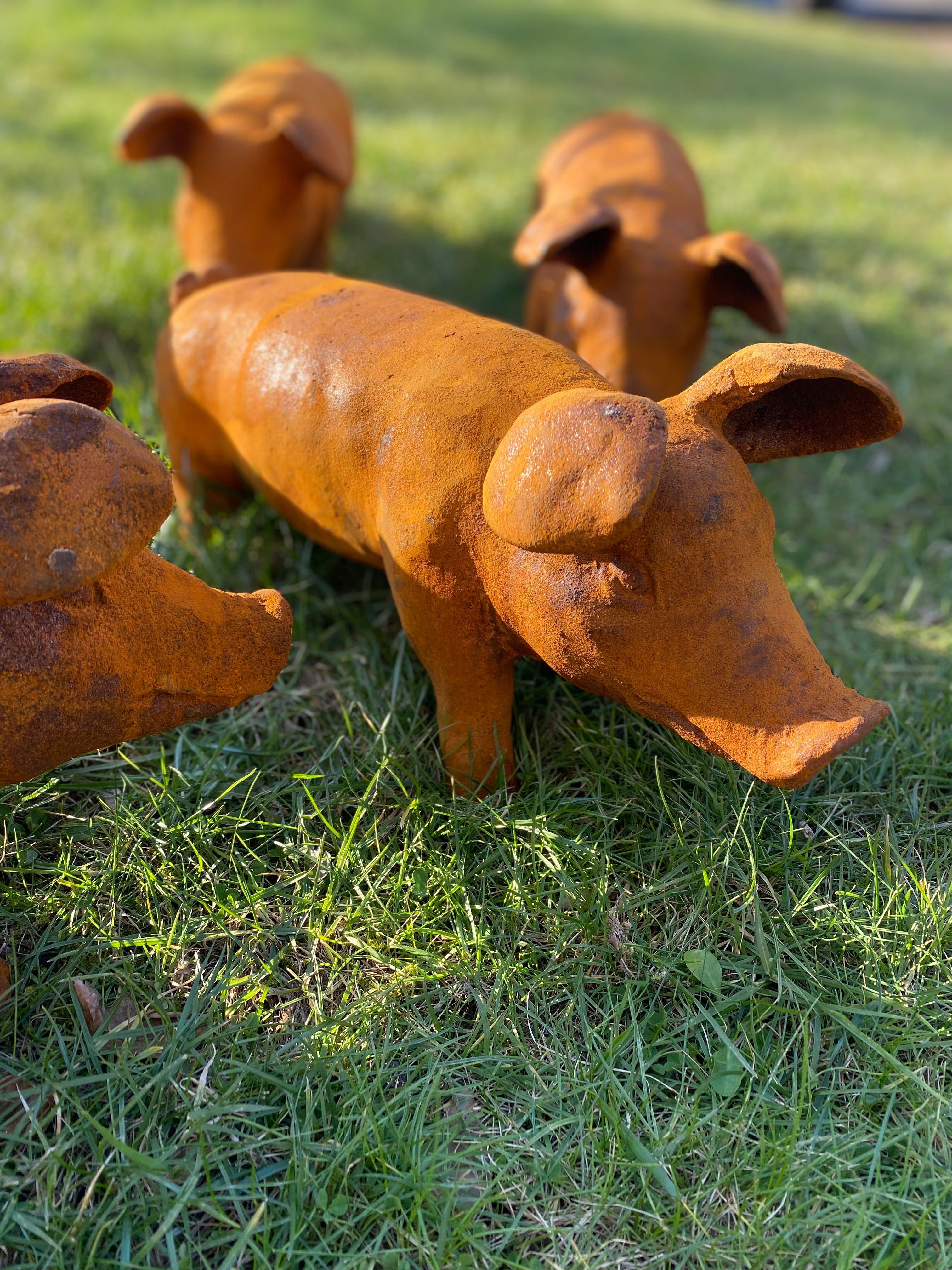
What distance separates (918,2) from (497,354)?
15.5 m

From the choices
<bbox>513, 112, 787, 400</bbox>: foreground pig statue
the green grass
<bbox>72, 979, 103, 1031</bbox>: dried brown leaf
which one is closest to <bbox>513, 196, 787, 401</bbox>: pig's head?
<bbox>513, 112, 787, 400</bbox>: foreground pig statue

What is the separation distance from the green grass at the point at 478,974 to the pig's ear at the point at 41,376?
0.79 metres

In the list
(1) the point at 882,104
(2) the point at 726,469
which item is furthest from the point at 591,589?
(1) the point at 882,104

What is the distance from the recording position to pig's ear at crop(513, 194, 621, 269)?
8.54 ft

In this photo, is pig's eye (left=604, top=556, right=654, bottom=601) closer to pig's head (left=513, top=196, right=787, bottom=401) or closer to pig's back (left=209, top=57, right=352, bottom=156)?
pig's head (left=513, top=196, right=787, bottom=401)

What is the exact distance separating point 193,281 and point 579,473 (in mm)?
1559

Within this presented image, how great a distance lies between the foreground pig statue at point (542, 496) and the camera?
5.21ft

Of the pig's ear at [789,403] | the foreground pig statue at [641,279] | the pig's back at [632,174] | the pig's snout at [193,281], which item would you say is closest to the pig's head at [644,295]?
the foreground pig statue at [641,279]

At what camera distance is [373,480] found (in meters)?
1.97

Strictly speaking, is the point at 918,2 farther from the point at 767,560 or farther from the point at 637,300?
the point at 767,560

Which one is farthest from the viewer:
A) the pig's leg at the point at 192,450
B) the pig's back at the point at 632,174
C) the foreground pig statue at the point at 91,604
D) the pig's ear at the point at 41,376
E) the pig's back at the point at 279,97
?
the pig's back at the point at 279,97

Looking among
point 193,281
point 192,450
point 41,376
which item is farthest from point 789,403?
point 193,281

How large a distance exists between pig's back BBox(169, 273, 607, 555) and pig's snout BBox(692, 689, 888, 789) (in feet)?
1.99

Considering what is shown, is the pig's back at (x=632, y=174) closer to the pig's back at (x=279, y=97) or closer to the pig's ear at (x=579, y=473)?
the pig's back at (x=279, y=97)
